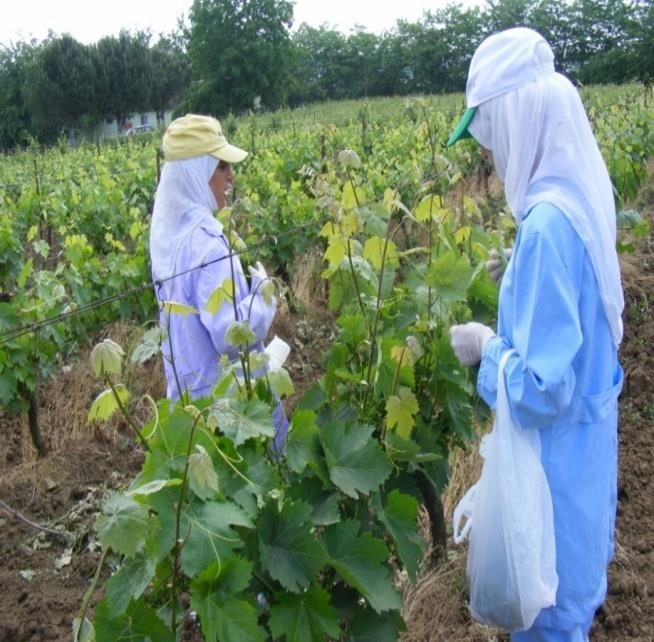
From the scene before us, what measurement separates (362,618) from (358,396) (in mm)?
663

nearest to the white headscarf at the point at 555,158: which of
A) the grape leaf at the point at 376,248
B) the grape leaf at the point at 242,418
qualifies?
the grape leaf at the point at 376,248

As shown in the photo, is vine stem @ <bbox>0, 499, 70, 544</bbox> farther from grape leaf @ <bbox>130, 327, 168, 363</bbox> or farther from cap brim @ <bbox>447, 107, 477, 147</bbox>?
cap brim @ <bbox>447, 107, 477, 147</bbox>

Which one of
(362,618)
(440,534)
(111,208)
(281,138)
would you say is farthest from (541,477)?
(281,138)

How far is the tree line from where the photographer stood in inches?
1918

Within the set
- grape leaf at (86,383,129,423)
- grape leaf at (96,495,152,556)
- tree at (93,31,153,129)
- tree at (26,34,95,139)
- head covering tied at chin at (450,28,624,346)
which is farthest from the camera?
tree at (93,31,153,129)

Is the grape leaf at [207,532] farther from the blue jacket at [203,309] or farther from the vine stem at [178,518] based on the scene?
the blue jacket at [203,309]

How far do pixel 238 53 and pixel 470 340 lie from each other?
58566mm

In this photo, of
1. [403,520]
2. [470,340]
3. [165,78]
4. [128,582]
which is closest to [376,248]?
[470,340]

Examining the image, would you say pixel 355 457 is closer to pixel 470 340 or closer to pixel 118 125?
pixel 470 340

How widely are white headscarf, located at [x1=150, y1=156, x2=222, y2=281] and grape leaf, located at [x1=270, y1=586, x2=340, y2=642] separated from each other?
4.31ft

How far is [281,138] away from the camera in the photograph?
13641 mm

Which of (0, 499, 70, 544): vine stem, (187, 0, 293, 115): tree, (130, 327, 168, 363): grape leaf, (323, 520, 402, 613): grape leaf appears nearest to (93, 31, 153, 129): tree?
(187, 0, 293, 115): tree

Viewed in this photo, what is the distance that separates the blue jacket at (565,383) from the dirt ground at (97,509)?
991 mm

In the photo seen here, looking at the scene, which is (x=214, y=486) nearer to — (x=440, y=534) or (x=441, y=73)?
(x=440, y=534)
